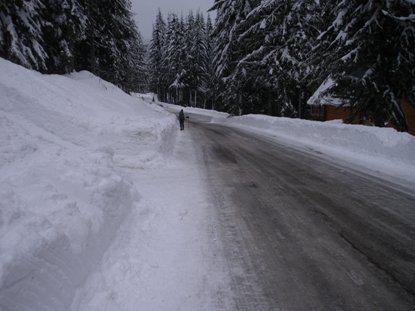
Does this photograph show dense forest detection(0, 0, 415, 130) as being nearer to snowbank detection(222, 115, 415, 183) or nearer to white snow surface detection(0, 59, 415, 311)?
snowbank detection(222, 115, 415, 183)

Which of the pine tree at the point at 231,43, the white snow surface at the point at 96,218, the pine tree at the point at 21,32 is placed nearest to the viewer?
the white snow surface at the point at 96,218

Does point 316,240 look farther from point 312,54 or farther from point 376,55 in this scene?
point 312,54

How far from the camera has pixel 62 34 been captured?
14672mm

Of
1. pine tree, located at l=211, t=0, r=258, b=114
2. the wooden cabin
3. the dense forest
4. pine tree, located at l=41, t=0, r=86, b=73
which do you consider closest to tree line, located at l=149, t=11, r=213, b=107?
pine tree, located at l=211, t=0, r=258, b=114

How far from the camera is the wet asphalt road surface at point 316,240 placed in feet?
10.6

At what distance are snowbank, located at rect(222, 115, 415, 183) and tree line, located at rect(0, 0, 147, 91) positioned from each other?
1236 cm

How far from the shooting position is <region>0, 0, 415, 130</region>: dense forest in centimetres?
1196

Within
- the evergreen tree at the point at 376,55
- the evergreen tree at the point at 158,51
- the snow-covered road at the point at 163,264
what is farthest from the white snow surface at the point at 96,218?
the evergreen tree at the point at 158,51

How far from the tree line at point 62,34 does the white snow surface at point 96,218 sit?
3490 mm

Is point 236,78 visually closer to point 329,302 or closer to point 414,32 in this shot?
point 414,32

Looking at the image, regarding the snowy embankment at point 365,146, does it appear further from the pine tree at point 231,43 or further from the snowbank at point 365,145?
the pine tree at point 231,43

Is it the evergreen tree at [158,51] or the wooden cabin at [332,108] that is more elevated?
the evergreen tree at [158,51]

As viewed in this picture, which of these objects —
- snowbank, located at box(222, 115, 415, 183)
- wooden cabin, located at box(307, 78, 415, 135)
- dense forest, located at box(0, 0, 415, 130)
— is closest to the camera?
snowbank, located at box(222, 115, 415, 183)

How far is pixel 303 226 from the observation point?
491 centimetres
